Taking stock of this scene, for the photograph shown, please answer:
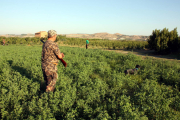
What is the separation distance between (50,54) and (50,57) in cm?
10

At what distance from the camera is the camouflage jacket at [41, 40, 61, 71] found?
364cm

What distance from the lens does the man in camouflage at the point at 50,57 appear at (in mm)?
3648

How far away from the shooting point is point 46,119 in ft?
8.66

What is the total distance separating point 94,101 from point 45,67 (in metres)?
1.69

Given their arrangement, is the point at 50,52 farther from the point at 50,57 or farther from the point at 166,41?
the point at 166,41

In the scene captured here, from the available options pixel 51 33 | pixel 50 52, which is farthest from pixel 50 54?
pixel 51 33

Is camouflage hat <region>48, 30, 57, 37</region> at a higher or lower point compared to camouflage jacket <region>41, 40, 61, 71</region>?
higher

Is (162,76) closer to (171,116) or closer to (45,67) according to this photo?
(171,116)

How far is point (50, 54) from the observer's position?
3.72m

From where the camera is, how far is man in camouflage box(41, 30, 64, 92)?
3648 millimetres

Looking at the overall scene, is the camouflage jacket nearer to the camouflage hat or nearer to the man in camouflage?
the man in camouflage

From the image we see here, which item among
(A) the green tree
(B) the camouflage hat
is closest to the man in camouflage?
(B) the camouflage hat

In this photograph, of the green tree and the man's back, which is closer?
the man's back

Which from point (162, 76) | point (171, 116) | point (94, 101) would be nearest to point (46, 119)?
point (94, 101)
